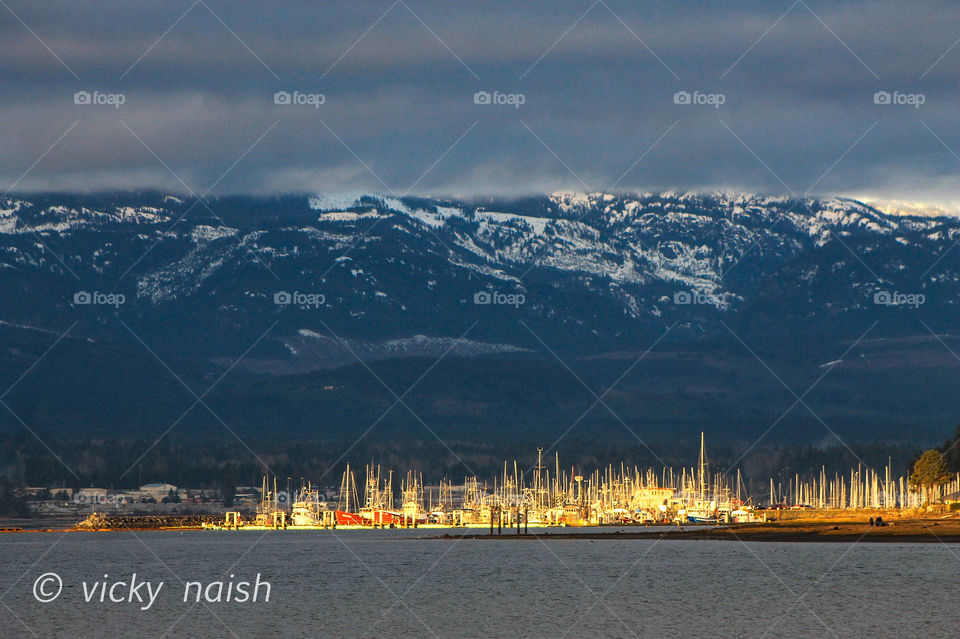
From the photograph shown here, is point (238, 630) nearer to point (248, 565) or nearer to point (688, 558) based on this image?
point (248, 565)

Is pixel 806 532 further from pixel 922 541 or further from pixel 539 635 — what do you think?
pixel 539 635

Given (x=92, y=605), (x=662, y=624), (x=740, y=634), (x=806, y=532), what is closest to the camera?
(x=740, y=634)

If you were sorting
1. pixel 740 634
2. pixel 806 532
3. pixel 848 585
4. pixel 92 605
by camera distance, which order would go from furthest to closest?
pixel 806 532, pixel 848 585, pixel 92 605, pixel 740 634

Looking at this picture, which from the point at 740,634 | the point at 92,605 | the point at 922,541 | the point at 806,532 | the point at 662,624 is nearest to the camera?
the point at 740,634

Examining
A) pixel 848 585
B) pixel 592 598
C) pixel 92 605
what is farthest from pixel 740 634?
pixel 92 605

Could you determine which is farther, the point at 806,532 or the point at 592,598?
the point at 806,532

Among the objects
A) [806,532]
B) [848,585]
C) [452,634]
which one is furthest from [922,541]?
[452,634]
